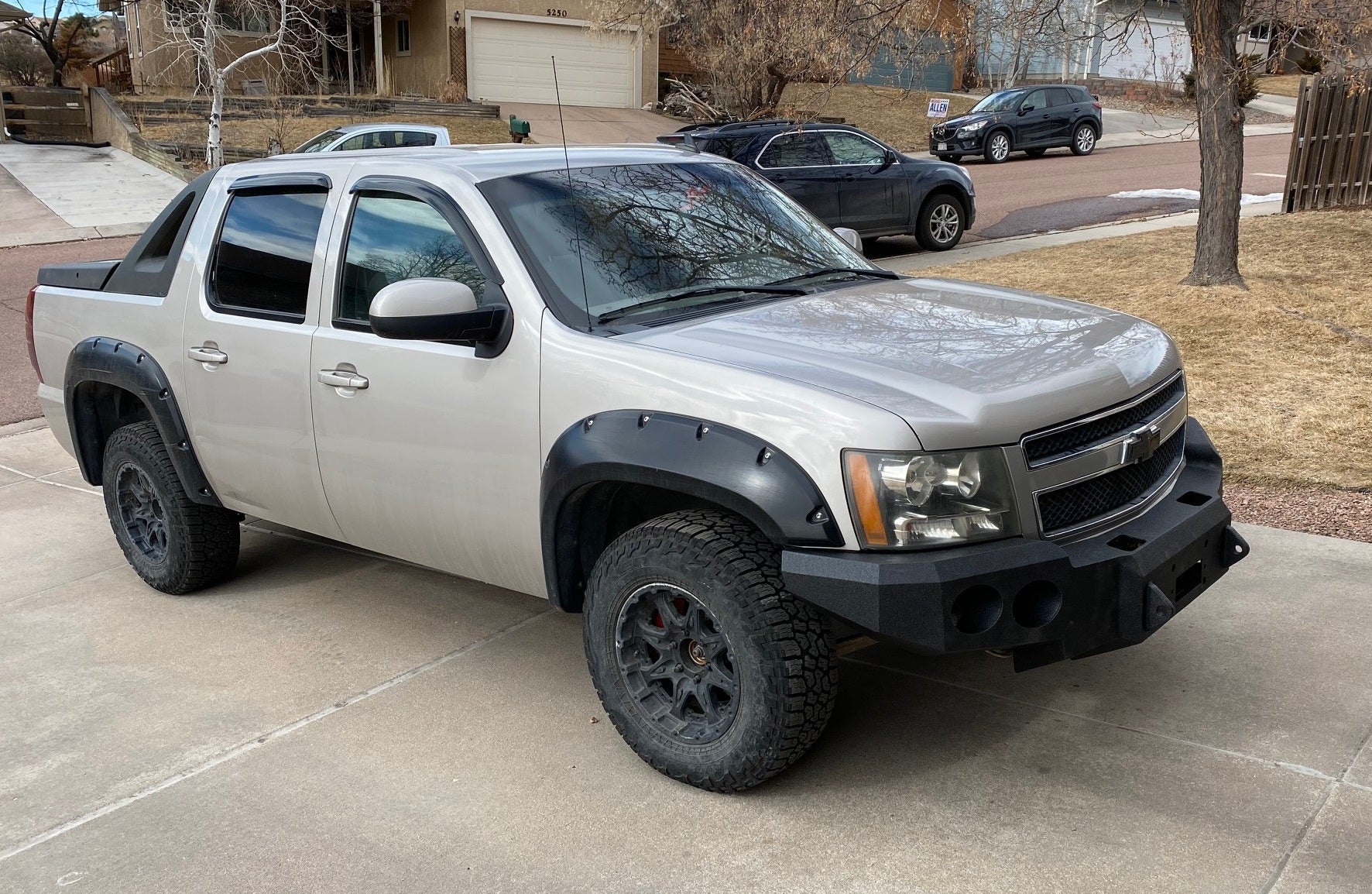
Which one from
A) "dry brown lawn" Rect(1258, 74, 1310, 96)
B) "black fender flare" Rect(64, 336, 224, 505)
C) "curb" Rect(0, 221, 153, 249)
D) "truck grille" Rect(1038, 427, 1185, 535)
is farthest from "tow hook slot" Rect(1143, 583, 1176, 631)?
"dry brown lawn" Rect(1258, 74, 1310, 96)

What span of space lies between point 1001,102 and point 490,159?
82.6 feet

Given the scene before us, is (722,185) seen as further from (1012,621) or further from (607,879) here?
(607,879)

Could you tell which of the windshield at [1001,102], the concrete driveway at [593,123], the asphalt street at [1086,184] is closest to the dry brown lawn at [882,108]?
the windshield at [1001,102]

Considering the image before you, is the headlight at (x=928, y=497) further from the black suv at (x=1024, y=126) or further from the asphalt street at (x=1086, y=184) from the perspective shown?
the black suv at (x=1024, y=126)

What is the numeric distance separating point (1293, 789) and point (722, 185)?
281cm

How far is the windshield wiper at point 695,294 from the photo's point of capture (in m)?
4.02

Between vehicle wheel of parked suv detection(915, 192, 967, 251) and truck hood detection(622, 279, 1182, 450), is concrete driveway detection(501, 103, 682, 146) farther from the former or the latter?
truck hood detection(622, 279, 1182, 450)

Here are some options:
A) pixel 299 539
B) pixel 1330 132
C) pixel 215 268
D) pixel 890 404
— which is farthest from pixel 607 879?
pixel 1330 132

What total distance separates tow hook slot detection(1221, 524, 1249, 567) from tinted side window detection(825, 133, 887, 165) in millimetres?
11622

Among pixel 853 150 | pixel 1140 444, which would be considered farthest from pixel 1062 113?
pixel 1140 444

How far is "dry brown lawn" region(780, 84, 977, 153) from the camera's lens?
108 ft

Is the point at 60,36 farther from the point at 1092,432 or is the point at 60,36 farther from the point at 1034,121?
the point at 1092,432

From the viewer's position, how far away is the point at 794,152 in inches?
589

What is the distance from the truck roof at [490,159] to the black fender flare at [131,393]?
35.6 inches
